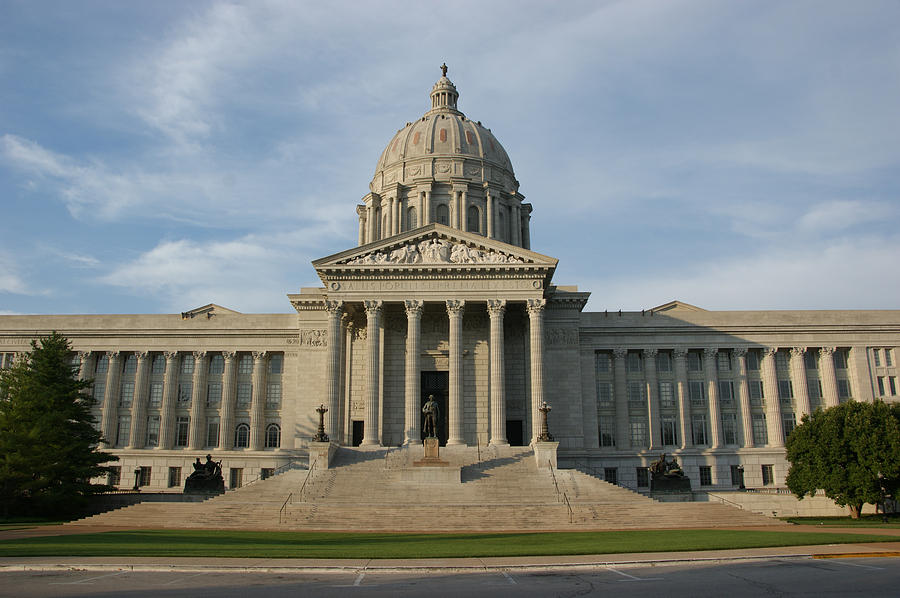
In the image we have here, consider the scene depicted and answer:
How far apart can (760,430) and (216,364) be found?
152ft

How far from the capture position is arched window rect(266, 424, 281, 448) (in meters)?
61.1

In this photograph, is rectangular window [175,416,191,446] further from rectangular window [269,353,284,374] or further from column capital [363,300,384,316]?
column capital [363,300,384,316]

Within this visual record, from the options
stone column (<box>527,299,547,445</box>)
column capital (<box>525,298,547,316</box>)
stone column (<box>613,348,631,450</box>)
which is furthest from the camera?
stone column (<box>613,348,631,450</box>)

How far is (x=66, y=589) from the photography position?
16547mm

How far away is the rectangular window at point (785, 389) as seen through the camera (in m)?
60.6

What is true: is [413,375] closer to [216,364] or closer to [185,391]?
[216,364]

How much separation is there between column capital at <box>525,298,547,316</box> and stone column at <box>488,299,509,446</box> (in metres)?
1.84

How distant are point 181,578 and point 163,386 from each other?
4755 centimetres

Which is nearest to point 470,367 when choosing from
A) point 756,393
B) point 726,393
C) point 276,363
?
point 276,363

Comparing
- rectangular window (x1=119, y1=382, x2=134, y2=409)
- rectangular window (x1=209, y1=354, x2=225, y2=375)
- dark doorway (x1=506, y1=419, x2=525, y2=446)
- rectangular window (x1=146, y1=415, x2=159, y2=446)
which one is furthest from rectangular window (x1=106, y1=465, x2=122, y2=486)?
dark doorway (x1=506, y1=419, x2=525, y2=446)

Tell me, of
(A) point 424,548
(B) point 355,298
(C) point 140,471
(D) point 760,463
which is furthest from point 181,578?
(D) point 760,463

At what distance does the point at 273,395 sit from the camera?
61906 mm

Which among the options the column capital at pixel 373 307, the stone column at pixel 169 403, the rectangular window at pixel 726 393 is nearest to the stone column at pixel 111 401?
the stone column at pixel 169 403

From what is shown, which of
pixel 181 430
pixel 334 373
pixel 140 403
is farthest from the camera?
pixel 181 430
